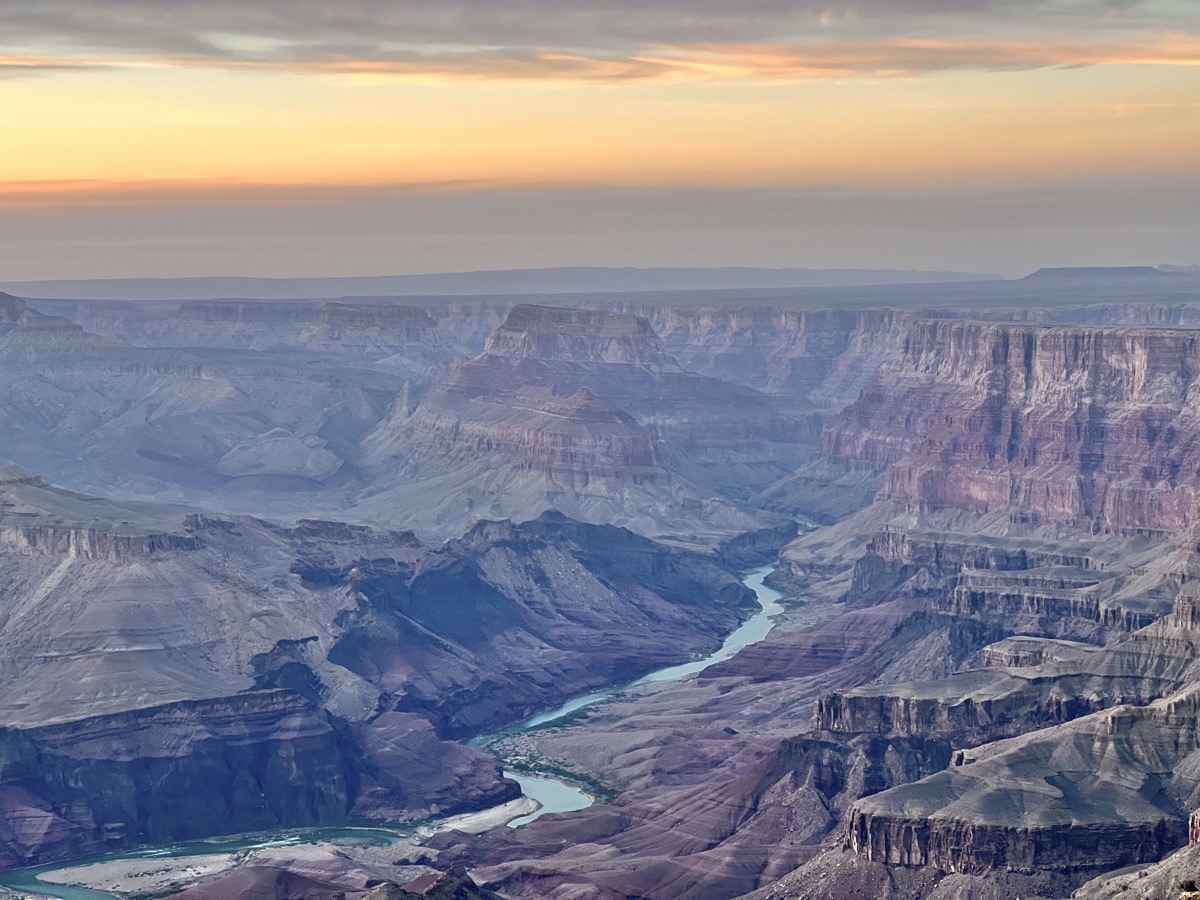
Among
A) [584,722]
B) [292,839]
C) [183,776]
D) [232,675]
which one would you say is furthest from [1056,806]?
[232,675]

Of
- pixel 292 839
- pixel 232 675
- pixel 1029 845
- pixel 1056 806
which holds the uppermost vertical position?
pixel 1056 806

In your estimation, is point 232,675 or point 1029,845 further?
point 232,675

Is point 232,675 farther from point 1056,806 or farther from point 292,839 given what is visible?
point 1056,806

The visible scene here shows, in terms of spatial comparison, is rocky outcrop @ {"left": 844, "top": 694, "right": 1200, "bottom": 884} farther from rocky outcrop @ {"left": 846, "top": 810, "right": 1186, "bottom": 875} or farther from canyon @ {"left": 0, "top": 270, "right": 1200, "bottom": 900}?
canyon @ {"left": 0, "top": 270, "right": 1200, "bottom": 900}

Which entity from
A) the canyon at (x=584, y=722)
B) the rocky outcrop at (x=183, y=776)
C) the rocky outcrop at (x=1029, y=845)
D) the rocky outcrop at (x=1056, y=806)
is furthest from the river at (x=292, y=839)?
the rocky outcrop at (x=1029, y=845)

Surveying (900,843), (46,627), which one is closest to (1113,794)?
(900,843)

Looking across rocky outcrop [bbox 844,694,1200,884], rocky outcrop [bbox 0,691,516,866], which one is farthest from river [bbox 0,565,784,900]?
rocky outcrop [bbox 844,694,1200,884]

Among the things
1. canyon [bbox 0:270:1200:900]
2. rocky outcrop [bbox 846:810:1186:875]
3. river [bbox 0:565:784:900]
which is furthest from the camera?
river [bbox 0:565:784:900]

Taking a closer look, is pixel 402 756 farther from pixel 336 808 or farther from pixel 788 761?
pixel 788 761

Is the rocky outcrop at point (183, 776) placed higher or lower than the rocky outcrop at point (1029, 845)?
lower

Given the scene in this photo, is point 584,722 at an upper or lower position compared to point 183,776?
lower

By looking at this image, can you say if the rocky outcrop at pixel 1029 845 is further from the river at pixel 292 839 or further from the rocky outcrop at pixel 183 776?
the rocky outcrop at pixel 183 776
